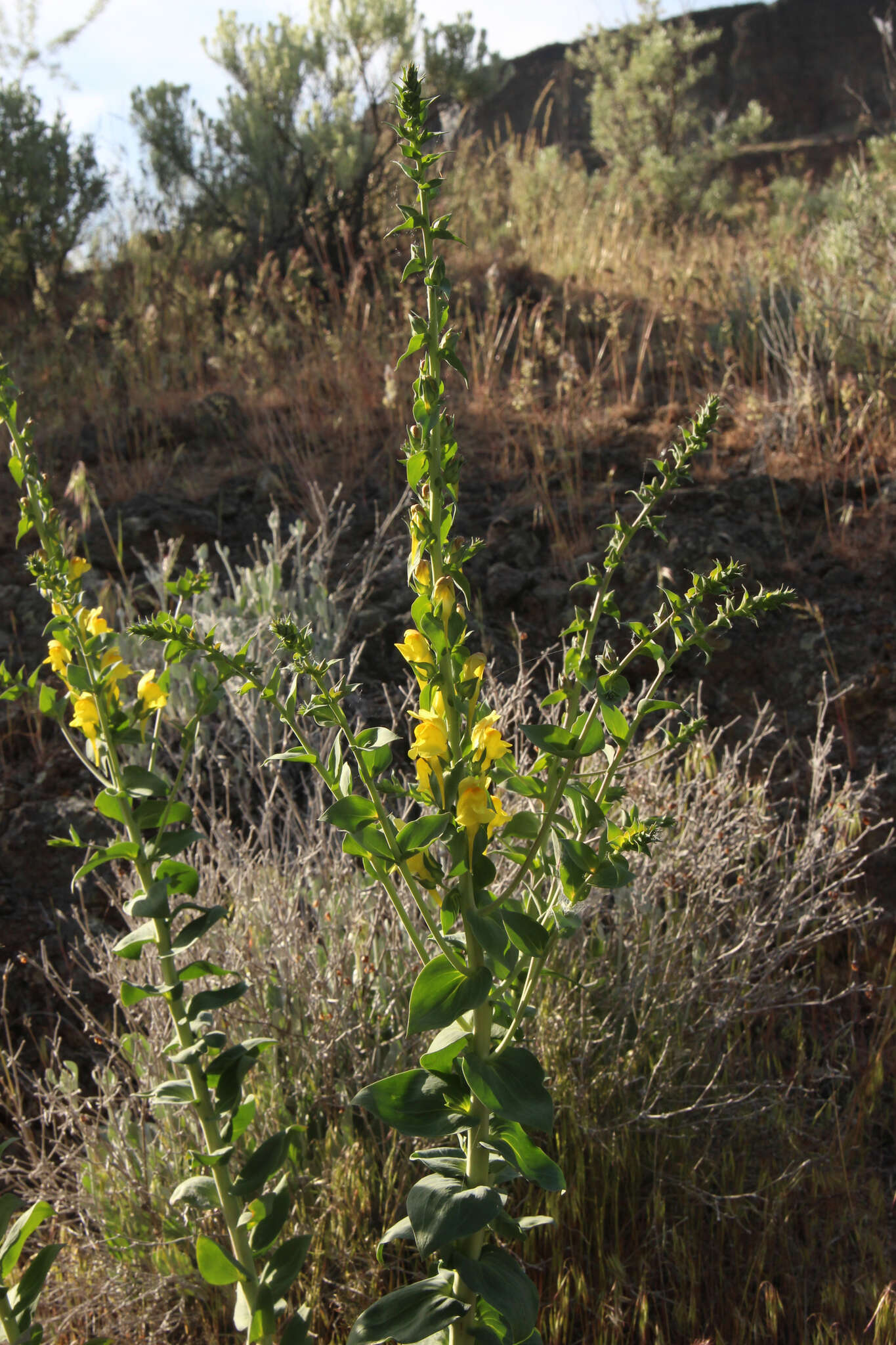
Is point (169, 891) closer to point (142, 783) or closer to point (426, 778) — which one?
point (142, 783)

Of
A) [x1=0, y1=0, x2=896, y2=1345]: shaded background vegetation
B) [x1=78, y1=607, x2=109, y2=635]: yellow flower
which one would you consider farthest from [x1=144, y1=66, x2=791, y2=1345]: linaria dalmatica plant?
[x1=0, y1=0, x2=896, y2=1345]: shaded background vegetation

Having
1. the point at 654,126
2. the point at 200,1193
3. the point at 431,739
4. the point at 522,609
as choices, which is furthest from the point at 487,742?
the point at 654,126

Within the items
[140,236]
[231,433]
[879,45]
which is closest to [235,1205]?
[231,433]

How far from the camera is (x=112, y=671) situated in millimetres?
1117

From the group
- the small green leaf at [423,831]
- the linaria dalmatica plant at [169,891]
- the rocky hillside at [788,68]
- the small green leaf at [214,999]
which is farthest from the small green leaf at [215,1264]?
the rocky hillside at [788,68]

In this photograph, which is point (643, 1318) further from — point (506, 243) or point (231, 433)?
point (506, 243)

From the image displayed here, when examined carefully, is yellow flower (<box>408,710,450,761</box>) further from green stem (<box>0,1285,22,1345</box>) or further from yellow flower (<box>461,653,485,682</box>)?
green stem (<box>0,1285,22,1345</box>)

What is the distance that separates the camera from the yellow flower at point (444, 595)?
0.92 meters

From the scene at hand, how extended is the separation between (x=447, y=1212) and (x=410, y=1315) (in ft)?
0.52

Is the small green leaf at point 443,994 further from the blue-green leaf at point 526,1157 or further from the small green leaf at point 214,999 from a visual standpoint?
the small green leaf at point 214,999

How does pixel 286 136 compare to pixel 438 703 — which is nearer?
pixel 438 703

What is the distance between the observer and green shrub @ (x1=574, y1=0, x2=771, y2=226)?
26.3 feet

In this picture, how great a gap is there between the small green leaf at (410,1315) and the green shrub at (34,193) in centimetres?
735

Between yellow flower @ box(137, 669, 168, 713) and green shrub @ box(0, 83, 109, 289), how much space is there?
684 cm
